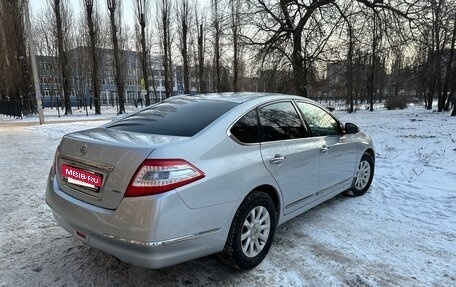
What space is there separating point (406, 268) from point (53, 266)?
10.8ft

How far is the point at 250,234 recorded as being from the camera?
3.13 metres

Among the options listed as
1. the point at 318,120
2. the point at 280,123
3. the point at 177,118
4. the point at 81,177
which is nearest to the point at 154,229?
the point at 81,177

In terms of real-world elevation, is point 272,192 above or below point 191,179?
below

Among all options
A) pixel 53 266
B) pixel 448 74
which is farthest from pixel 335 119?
pixel 448 74

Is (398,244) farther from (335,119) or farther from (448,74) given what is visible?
(448,74)

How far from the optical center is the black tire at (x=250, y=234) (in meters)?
2.94

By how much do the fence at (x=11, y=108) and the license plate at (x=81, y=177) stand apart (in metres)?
27.6

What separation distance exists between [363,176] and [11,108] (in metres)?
30.6

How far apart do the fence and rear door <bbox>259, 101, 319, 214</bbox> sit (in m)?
28.0

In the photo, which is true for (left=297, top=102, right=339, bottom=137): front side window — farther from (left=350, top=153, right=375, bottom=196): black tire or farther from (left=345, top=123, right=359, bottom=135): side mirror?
(left=350, top=153, right=375, bottom=196): black tire

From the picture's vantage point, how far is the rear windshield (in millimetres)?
3072

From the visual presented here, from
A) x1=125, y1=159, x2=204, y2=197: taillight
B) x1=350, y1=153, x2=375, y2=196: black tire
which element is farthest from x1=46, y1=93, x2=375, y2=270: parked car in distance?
x1=350, y1=153, x2=375, y2=196: black tire

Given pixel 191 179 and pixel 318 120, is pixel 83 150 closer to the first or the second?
pixel 191 179

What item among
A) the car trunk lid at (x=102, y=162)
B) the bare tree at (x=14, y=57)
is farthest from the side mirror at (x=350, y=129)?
the bare tree at (x=14, y=57)
